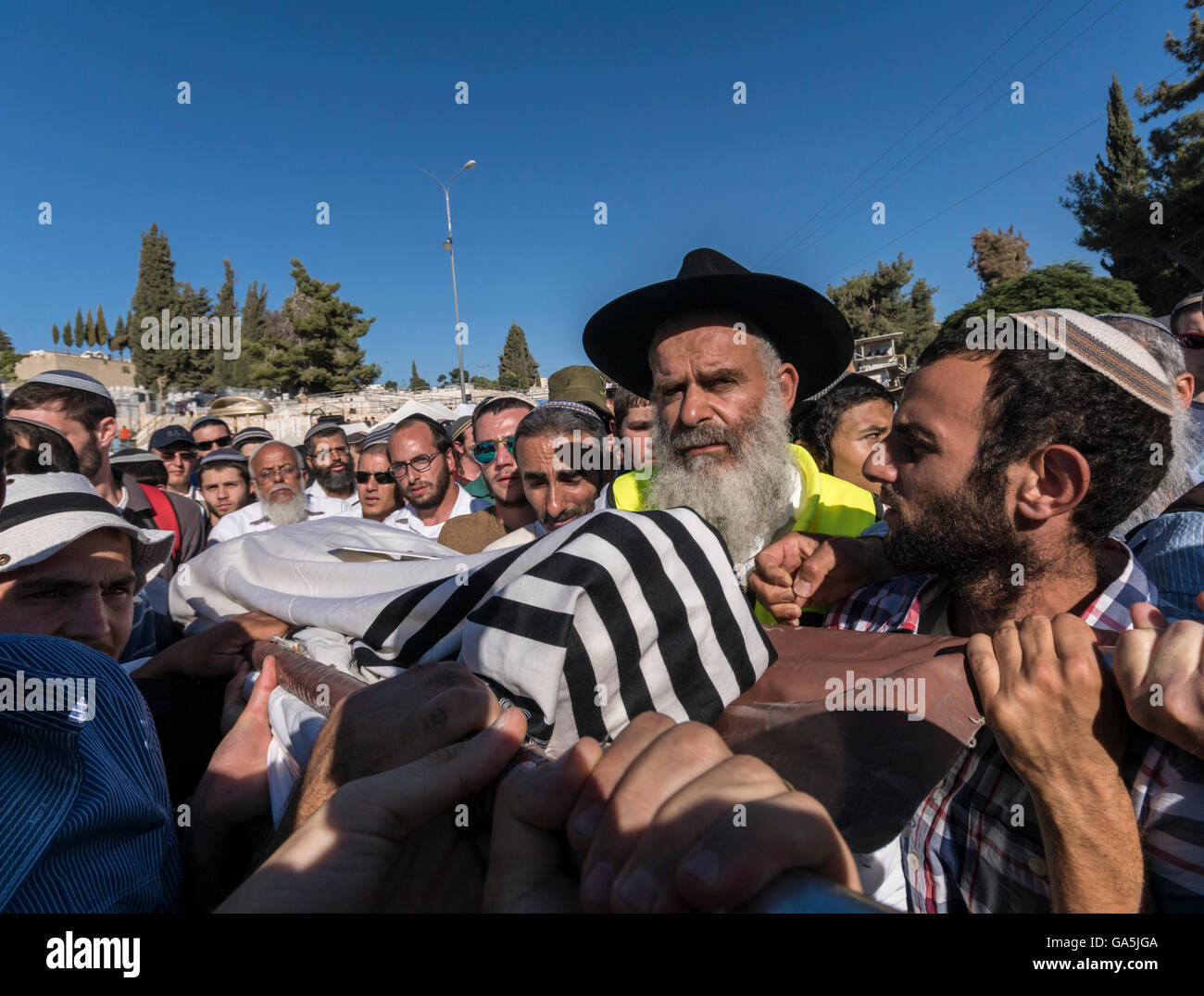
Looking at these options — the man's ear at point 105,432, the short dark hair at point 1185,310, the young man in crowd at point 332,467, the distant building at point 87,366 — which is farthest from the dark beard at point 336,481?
the distant building at point 87,366

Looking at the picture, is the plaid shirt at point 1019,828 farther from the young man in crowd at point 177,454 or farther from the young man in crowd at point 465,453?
the young man in crowd at point 177,454

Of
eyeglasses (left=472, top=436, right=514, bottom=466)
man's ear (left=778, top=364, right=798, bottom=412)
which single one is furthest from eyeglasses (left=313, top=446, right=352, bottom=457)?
man's ear (left=778, top=364, right=798, bottom=412)

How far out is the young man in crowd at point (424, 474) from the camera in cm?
586

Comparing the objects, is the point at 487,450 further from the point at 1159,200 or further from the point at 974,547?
the point at 1159,200

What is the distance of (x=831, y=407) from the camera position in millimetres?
4582

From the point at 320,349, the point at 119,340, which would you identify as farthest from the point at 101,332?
the point at 320,349

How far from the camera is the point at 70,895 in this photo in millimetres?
1167

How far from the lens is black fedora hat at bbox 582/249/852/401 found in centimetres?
286

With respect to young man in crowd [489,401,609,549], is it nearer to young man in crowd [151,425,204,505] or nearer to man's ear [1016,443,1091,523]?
man's ear [1016,443,1091,523]

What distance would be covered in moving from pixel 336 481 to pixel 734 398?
6.70 meters

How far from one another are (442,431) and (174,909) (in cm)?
502

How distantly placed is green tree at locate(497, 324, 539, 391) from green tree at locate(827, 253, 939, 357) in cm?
2852
